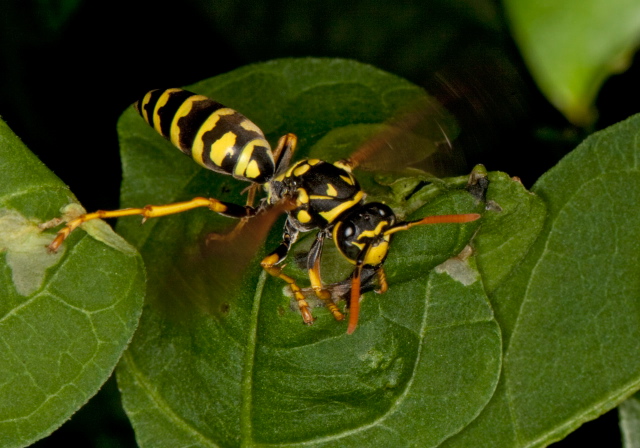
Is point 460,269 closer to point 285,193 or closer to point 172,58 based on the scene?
point 285,193

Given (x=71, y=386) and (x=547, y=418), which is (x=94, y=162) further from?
(x=547, y=418)

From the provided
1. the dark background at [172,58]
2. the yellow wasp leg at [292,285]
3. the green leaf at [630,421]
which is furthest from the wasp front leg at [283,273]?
the green leaf at [630,421]

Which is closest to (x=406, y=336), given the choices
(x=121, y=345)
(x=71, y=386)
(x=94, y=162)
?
(x=121, y=345)

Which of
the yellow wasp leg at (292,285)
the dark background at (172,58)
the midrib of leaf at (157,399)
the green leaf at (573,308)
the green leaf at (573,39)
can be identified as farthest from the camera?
the dark background at (172,58)

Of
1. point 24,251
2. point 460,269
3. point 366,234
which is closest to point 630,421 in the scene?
point 460,269

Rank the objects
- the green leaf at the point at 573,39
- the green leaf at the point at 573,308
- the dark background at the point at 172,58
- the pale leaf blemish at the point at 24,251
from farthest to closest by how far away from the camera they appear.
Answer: the dark background at the point at 172,58 < the green leaf at the point at 573,308 < the pale leaf blemish at the point at 24,251 < the green leaf at the point at 573,39

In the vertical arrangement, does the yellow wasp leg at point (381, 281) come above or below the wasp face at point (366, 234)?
below

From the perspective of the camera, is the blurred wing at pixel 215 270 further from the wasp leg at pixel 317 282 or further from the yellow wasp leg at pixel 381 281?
the yellow wasp leg at pixel 381 281
